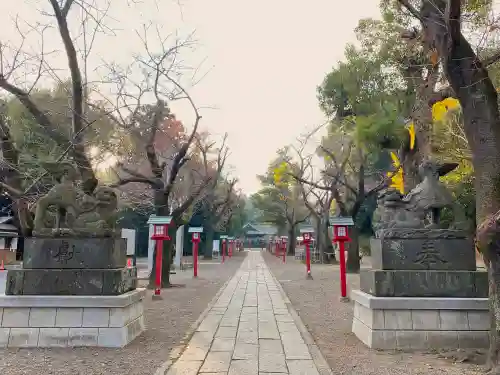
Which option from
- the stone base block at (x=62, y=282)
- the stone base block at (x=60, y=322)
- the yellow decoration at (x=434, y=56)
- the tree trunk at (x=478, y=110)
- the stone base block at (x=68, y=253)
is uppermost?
the yellow decoration at (x=434, y=56)

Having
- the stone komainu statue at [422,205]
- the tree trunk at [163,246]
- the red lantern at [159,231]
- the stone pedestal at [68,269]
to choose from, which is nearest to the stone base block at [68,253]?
the stone pedestal at [68,269]

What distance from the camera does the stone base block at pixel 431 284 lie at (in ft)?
18.6

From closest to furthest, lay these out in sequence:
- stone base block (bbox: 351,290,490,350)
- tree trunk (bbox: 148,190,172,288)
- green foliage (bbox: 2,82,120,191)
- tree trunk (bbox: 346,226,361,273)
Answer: stone base block (bbox: 351,290,490,350) → green foliage (bbox: 2,82,120,191) → tree trunk (bbox: 148,190,172,288) → tree trunk (bbox: 346,226,361,273)

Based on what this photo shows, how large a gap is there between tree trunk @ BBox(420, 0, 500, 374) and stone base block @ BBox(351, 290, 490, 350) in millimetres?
879

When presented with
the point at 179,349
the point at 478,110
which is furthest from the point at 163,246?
the point at 478,110

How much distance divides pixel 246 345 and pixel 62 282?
268cm

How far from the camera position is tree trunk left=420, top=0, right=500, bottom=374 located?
464cm

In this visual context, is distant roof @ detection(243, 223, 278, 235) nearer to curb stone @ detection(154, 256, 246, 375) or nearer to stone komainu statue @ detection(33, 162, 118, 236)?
curb stone @ detection(154, 256, 246, 375)

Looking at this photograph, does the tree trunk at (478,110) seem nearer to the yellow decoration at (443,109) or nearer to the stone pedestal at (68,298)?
the stone pedestal at (68,298)

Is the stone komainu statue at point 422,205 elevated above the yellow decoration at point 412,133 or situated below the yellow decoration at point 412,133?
below

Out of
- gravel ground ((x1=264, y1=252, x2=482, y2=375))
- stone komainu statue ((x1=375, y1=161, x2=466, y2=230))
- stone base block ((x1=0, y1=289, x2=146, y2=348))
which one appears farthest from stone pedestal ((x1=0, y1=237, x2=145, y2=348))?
stone komainu statue ((x1=375, y1=161, x2=466, y2=230))

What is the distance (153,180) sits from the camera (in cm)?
1287

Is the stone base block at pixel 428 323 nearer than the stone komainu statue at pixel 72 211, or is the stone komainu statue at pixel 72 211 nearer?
the stone base block at pixel 428 323

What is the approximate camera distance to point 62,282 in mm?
5750
